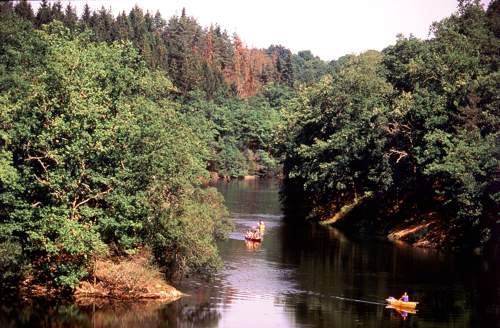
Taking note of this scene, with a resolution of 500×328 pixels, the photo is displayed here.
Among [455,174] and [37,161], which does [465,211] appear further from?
[37,161]

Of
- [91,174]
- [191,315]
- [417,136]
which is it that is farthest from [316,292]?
[417,136]

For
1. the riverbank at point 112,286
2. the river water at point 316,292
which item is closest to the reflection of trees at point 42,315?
the river water at point 316,292

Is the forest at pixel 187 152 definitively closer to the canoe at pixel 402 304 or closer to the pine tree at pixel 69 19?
the canoe at pixel 402 304

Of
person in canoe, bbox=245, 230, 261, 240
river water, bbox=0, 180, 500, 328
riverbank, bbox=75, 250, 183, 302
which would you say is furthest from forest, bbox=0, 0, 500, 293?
person in canoe, bbox=245, 230, 261, 240

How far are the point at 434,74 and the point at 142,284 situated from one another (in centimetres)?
4771

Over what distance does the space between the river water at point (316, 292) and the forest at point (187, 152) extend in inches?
117

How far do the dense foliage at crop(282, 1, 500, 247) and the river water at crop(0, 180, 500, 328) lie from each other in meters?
6.85

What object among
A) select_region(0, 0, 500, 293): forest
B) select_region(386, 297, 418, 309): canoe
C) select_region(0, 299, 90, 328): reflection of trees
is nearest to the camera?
select_region(0, 299, 90, 328): reflection of trees

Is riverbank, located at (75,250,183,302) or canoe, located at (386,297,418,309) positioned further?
canoe, located at (386,297,418,309)

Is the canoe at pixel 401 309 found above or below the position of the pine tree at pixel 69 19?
below

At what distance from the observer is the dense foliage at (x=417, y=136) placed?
70.8 m

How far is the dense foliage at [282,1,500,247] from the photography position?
70.8 m

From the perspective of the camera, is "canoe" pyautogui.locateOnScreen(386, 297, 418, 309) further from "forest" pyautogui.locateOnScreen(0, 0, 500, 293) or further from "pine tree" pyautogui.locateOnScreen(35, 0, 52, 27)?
"pine tree" pyautogui.locateOnScreen(35, 0, 52, 27)

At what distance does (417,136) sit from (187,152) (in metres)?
38.3
